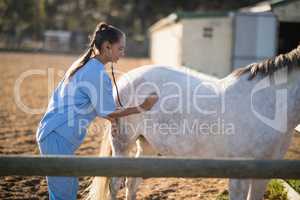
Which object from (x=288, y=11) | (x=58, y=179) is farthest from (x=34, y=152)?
(x=288, y=11)

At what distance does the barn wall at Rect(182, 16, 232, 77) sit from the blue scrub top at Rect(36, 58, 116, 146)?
971 cm

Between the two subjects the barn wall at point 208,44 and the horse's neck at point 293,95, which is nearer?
the horse's neck at point 293,95

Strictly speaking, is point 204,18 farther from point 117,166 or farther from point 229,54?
point 117,166

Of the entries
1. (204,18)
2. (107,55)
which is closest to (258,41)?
(204,18)

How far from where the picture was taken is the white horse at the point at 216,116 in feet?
9.73

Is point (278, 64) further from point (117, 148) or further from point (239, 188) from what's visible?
point (117, 148)

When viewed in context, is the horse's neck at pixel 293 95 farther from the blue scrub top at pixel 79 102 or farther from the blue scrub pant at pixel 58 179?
the blue scrub pant at pixel 58 179

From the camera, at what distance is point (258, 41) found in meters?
11.5

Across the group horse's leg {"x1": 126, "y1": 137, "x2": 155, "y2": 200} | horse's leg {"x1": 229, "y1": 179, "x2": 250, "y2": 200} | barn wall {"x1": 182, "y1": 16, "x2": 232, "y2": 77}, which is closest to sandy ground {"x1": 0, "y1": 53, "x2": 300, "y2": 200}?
horse's leg {"x1": 126, "y1": 137, "x2": 155, "y2": 200}

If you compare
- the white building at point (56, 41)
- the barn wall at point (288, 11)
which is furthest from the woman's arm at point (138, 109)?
the white building at point (56, 41)

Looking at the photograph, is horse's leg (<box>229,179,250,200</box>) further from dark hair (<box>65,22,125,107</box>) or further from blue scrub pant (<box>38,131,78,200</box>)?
dark hair (<box>65,22,125,107</box>)

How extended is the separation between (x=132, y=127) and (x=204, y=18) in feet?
31.1

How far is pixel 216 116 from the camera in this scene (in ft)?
10.4

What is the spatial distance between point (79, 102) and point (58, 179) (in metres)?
0.58
